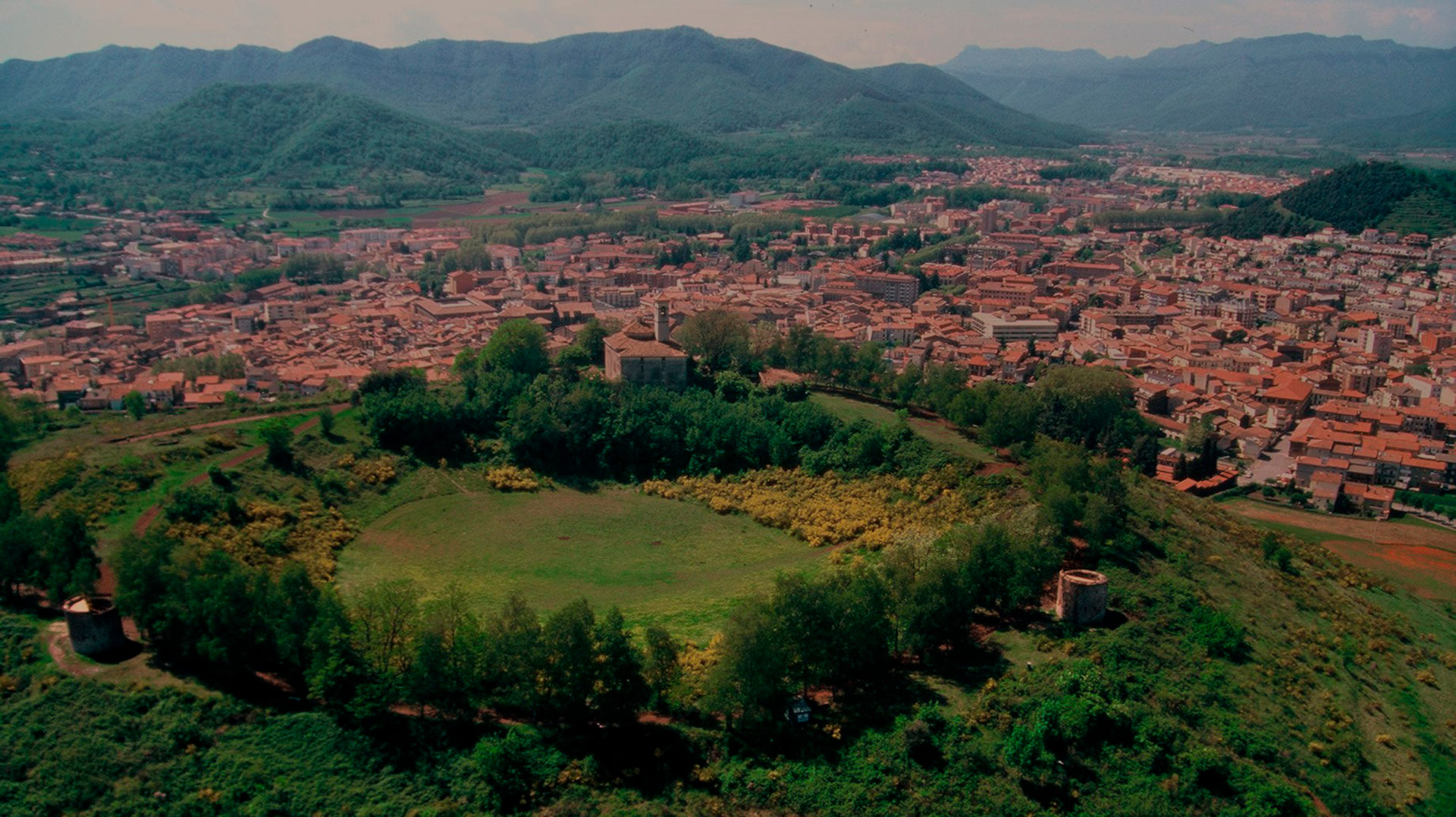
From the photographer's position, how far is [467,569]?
75.9 feet

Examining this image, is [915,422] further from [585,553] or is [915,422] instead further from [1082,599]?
[1082,599]

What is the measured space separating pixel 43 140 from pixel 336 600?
108335 mm

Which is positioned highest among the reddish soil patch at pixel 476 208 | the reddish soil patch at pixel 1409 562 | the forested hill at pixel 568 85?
the forested hill at pixel 568 85

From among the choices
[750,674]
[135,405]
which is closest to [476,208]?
[135,405]

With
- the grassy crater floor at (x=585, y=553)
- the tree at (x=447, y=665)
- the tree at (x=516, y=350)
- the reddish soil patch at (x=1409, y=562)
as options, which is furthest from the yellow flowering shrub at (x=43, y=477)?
the reddish soil patch at (x=1409, y=562)

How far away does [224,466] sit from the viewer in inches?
978

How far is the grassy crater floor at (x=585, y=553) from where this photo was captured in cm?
2208

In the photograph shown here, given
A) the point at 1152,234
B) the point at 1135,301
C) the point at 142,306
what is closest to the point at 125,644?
the point at 142,306

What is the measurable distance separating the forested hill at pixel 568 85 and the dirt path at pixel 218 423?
127955 millimetres

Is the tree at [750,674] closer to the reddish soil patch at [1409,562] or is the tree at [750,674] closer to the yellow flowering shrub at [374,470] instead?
the yellow flowering shrub at [374,470]

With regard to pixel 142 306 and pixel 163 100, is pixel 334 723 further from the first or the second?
pixel 163 100

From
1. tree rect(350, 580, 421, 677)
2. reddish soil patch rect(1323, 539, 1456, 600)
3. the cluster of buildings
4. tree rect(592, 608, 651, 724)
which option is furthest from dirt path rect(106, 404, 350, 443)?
reddish soil patch rect(1323, 539, 1456, 600)

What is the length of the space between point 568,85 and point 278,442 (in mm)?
173565

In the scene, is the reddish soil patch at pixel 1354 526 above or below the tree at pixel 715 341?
below
